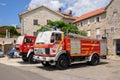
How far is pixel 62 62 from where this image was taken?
56.4ft

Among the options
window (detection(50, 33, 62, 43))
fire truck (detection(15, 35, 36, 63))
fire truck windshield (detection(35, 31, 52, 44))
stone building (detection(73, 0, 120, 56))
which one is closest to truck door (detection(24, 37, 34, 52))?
fire truck (detection(15, 35, 36, 63))

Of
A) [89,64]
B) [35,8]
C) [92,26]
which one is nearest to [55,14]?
[35,8]

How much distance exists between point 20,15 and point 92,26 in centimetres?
1666

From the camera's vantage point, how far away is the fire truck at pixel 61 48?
1667 centimetres

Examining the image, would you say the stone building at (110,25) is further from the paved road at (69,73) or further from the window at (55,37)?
the paved road at (69,73)

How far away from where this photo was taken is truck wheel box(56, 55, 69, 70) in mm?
17005

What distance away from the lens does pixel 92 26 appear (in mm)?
40531

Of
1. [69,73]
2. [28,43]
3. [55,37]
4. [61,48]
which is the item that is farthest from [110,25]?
[69,73]

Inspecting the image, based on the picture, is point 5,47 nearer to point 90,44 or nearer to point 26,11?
point 26,11

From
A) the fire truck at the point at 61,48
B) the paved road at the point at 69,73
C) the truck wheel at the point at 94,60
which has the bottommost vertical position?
the paved road at the point at 69,73

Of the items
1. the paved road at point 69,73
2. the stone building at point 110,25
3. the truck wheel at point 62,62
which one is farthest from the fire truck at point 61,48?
the stone building at point 110,25

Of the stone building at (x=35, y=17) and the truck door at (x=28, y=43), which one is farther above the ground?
the stone building at (x=35, y=17)

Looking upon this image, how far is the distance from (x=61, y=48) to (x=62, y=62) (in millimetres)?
1106

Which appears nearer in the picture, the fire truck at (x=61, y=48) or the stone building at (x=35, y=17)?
the fire truck at (x=61, y=48)
